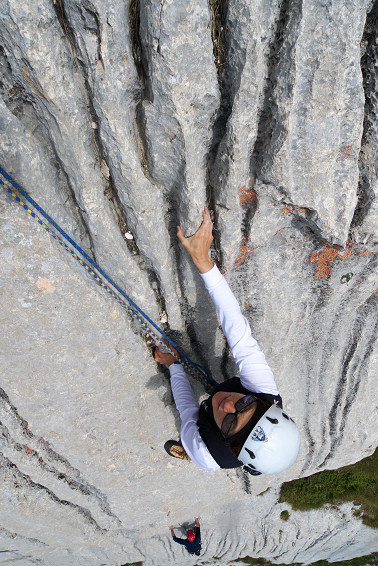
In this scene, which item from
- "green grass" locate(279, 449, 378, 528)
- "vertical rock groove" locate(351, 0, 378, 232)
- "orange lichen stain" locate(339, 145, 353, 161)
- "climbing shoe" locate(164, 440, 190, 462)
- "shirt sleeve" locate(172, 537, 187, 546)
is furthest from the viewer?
"green grass" locate(279, 449, 378, 528)

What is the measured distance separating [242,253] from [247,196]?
0.62 metres

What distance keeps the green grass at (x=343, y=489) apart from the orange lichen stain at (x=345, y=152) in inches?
289

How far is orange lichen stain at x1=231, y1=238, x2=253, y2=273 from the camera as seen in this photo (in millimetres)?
3416

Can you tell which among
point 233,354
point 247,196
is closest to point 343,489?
point 233,354

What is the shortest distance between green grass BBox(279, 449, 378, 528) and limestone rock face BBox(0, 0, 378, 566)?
331cm

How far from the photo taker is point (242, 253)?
3496 millimetres

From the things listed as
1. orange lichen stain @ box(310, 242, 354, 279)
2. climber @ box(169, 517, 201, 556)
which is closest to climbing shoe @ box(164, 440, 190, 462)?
climber @ box(169, 517, 201, 556)

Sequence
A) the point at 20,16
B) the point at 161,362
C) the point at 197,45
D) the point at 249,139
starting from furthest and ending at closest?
the point at 161,362 → the point at 249,139 → the point at 197,45 → the point at 20,16

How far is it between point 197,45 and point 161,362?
325cm

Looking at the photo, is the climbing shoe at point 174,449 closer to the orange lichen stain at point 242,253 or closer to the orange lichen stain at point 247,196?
the orange lichen stain at point 242,253

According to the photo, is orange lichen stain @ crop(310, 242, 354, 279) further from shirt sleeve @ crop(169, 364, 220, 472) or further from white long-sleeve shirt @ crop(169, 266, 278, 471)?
shirt sleeve @ crop(169, 364, 220, 472)

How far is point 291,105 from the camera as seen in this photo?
2.57 m

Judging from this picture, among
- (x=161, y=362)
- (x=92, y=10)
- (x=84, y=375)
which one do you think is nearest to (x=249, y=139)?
(x=92, y=10)

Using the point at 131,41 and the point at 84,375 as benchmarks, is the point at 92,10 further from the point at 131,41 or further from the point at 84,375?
the point at 84,375
